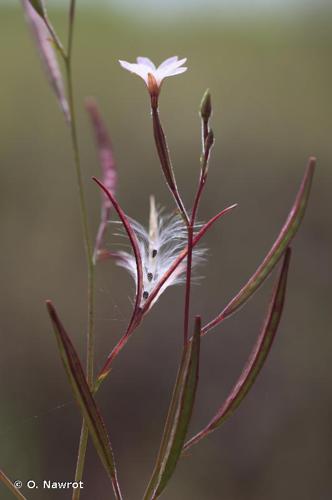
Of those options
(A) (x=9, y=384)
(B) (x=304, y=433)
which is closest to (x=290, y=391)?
(B) (x=304, y=433)

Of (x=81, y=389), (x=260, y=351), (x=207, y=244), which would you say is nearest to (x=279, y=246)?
(x=260, y=351)

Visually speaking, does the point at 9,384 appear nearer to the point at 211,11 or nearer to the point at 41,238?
the point at 41,238

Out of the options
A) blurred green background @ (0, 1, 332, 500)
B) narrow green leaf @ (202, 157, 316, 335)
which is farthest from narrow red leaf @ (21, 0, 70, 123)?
blurred green background @ (0, 1, 332, 500)

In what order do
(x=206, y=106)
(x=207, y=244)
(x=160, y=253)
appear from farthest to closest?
(x=207, y=244)
(x=160, y=253)
(x=206, y=106)

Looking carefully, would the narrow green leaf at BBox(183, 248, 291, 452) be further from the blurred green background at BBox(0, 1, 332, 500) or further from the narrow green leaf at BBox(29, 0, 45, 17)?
the blurred green background at BBox(0, 1, 332, 500)

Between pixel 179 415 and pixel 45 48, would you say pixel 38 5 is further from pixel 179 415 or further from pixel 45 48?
pixel 179 415

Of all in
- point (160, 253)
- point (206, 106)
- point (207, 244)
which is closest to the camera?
point (206, 106)

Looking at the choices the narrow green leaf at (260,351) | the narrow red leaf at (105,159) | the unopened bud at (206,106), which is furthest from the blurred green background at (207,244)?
the unopened bud at (206,106)
